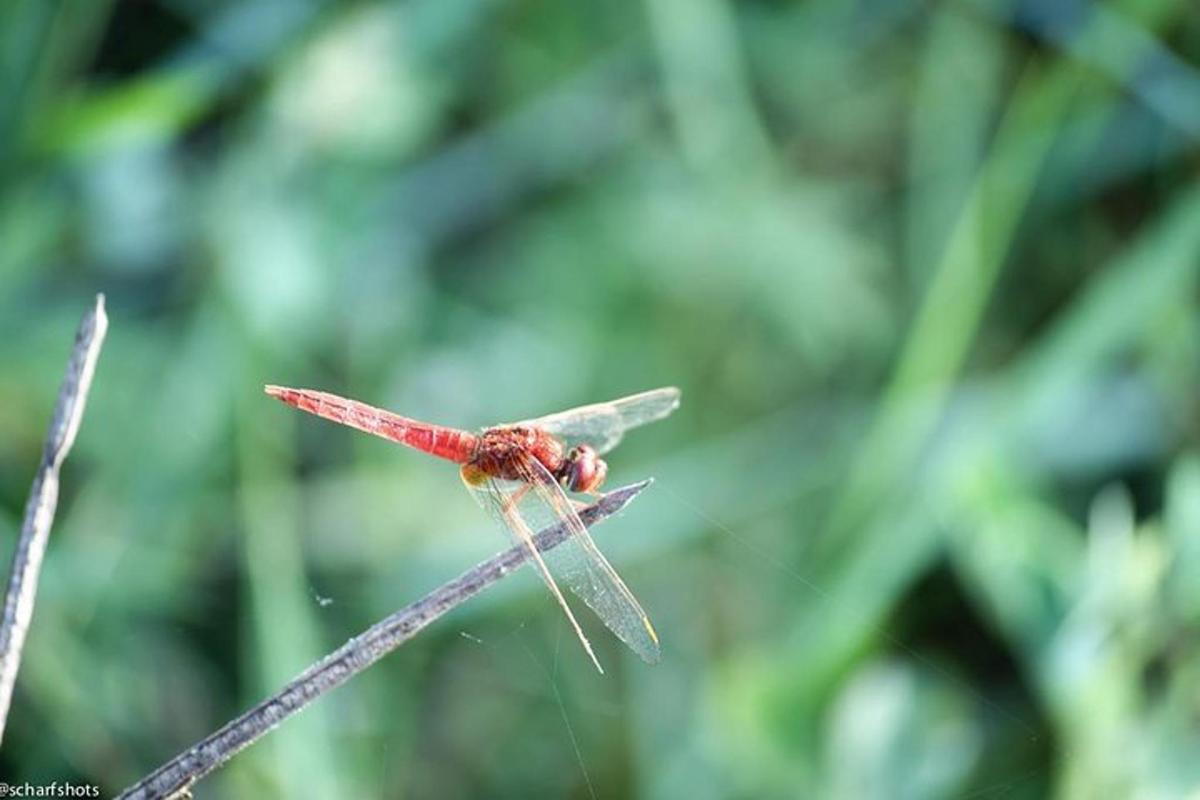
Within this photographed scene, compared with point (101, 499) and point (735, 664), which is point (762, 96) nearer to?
point (735, 664)

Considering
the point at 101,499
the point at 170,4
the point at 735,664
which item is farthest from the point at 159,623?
the point at 170,4

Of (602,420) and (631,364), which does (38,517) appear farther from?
(631,364)

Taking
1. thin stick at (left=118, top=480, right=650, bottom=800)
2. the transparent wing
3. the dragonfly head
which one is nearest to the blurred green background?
the transparent wing

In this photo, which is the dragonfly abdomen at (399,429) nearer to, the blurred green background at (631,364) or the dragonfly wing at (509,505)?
the dragonfly wing at (509,505)

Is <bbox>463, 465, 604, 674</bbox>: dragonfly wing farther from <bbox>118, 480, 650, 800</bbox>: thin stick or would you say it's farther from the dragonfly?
<bbox>118, 480, 650, 800</bbox>: thin stick

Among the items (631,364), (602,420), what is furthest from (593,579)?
(631,364)

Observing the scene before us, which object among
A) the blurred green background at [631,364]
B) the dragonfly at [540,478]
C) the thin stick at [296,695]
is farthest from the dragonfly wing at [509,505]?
the blurred green background at [631,364]
